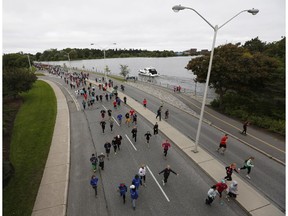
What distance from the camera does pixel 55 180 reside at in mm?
12680

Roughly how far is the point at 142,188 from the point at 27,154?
931cm

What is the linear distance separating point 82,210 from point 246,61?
2291 cm

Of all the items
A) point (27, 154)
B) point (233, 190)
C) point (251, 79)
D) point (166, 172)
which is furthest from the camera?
point (251, 79)

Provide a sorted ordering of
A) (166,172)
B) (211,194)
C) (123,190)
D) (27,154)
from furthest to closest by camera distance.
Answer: (27,154)
(166,172)
(123,190)
(211,194)

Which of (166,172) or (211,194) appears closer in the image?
(211,194)

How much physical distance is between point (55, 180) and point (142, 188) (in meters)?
5.03

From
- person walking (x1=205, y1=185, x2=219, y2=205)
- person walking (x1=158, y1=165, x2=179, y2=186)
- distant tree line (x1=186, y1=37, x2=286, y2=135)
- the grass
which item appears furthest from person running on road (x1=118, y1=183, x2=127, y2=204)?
distant tree line (x1=186, y1=37, x2=286, y2=135)

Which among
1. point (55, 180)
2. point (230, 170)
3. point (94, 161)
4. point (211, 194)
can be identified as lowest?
point (55, 180)

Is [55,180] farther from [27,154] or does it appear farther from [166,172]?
[166,172]

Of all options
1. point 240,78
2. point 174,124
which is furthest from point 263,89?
point 174,124

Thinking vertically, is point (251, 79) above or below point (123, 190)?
above

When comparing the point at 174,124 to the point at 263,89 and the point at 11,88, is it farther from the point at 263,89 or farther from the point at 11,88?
the point at 11,88

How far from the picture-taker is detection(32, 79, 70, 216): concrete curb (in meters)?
10.5

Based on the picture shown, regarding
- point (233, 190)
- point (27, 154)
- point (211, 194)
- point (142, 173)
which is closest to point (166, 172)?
point (142, 173)
